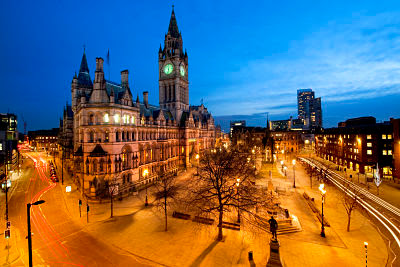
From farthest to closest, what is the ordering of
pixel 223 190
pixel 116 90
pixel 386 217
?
pixel 116 90
pixel 386 217
pixel 223 190

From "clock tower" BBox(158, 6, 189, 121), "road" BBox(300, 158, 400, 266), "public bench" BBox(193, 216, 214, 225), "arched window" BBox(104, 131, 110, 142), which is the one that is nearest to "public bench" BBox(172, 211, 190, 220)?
"public bench" BBox(193, 216, 214, 225)

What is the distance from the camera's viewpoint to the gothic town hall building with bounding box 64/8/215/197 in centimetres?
3578

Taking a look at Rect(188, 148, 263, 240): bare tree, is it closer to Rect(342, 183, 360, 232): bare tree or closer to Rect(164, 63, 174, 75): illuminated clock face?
Rect(342, 183, 360, 232): bare tree

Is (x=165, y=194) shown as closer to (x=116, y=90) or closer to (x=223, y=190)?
(x=223, y=190)

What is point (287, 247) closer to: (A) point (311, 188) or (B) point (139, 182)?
(A) point (311, 188)

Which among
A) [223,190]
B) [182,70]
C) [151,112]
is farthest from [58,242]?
[182,70]

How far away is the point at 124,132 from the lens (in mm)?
39250

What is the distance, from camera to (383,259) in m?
16.8

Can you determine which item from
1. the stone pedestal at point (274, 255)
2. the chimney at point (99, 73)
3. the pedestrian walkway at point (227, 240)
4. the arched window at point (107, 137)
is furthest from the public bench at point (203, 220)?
the chimney at point (99, 73)

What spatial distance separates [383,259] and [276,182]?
2768 cm

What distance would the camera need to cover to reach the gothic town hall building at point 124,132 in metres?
35.8

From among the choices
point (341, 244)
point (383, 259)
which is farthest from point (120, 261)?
point (383, 259)

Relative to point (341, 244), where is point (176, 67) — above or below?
above

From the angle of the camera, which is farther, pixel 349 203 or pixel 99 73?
pixel 99 73
